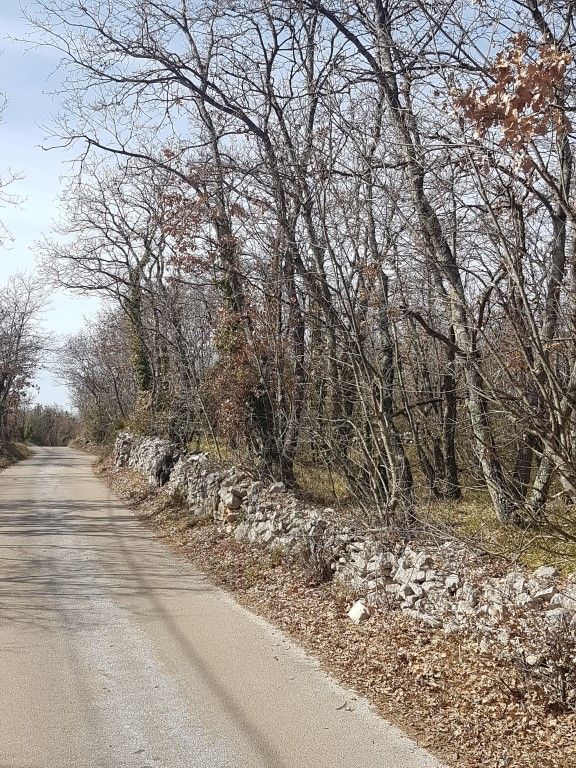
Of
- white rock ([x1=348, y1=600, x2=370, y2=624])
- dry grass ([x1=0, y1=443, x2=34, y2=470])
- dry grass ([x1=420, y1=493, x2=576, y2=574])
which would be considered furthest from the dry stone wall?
dry grass ([x1=0, y1=443, x2=34, y2=470])

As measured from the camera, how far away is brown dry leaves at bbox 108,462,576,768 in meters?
4.95

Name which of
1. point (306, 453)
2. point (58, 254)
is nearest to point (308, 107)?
point (306, 453)

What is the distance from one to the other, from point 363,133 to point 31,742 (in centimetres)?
753

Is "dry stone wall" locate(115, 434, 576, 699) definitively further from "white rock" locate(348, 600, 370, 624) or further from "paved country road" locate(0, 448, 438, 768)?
"paved country road" locate(0, 448, 438, 768)

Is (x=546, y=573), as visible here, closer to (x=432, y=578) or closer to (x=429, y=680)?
(x=432, y=578)

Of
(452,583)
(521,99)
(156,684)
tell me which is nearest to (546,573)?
(452,583)

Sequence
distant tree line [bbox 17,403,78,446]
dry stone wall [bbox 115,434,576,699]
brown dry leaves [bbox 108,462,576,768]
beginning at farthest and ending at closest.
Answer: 1. distant tree line [bbox 17,403,78,446]
2. dry stone wall [bbox 115,434,576,699]
3. brown dry leaves [bbox 108,462,576,768]

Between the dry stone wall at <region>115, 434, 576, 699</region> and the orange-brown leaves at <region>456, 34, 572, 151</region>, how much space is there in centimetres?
353

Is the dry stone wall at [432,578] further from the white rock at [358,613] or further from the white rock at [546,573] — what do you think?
the white rock at [358,613]

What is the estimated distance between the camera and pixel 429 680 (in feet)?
19.8

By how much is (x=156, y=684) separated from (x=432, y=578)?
9.29 feet

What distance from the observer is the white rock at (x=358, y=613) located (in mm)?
7699

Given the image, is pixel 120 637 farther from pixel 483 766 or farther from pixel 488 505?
pixel 488 505

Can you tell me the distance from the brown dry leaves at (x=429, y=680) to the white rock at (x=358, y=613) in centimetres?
8
